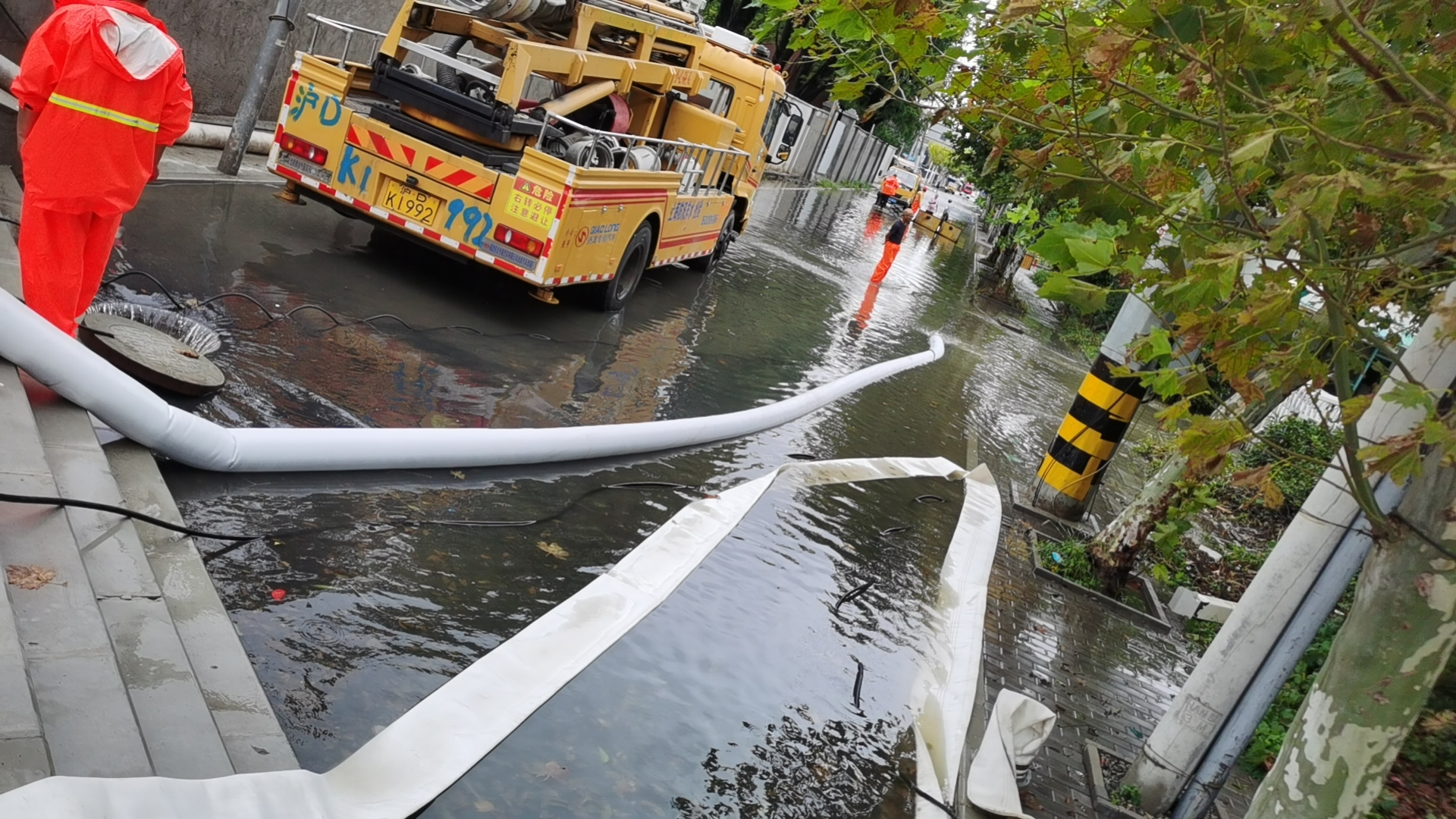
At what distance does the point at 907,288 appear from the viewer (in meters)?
21.6

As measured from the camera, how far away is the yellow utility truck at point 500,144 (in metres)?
9.02

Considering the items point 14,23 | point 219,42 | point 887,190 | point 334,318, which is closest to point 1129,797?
point 334,318

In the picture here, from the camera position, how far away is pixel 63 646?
129 inches

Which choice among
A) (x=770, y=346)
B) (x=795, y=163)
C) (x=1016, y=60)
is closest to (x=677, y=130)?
(x=770, y=346)

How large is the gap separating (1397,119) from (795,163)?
128 feet

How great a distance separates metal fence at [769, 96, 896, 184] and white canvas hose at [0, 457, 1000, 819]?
84.2 ft

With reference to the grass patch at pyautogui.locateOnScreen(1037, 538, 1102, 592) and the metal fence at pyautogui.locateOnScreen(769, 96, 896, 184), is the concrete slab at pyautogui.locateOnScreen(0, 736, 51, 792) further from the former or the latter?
the metal fence at pyautogui.locateOnScreen(769, 96, 896, 184)

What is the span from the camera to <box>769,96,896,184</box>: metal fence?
4059cm

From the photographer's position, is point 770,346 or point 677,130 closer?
point 770,346

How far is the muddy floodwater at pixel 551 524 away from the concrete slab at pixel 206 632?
17 cm

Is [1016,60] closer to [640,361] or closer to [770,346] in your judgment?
[640,361]

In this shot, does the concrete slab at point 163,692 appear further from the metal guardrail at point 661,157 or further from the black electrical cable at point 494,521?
the metal guardrail at point 661,157

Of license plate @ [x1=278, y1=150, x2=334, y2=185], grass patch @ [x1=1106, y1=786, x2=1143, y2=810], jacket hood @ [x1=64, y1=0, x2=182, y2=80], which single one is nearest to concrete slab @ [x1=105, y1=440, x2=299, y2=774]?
jacket hood @ [x1=64, y1=0, x2=182, y2=80]

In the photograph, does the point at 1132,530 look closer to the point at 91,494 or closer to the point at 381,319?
the point at 381,319
